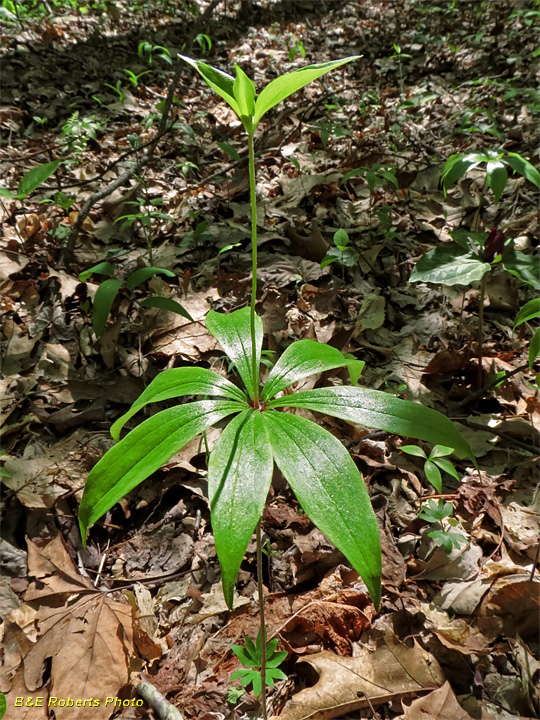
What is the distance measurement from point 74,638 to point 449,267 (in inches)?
79.6

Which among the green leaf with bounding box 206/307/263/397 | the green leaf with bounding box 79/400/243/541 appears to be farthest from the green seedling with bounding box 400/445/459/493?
the green leaf with bounding box 79/400/243/541

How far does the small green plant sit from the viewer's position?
1.56m

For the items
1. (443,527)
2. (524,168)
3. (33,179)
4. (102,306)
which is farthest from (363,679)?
(33,179)

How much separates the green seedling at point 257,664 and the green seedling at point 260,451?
0.09 ft

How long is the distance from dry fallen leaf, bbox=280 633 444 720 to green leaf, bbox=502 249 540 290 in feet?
4.71

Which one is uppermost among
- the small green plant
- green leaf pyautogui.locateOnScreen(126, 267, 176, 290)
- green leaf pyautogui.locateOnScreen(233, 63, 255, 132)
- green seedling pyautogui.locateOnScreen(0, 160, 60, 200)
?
green seedling pyautogui.locateOnScreen(0, 160, 60, 200)

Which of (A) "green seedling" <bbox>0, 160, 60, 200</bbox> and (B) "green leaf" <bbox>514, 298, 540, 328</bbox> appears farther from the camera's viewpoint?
(A) "green seedling" <bbox>0, 160, 60, 200</bbox>

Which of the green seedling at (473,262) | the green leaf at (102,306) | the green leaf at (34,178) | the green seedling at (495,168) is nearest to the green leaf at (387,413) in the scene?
the green seedling at (473,262)

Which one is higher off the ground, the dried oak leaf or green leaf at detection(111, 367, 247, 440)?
green leaf at detection(111, 367, 247, 440)

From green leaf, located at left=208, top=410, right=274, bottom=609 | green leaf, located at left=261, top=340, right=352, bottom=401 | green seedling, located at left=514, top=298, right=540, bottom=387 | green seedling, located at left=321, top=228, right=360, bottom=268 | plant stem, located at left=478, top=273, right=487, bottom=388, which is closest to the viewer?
green leaf, located at left=208, top=410, right=274, bottom=609

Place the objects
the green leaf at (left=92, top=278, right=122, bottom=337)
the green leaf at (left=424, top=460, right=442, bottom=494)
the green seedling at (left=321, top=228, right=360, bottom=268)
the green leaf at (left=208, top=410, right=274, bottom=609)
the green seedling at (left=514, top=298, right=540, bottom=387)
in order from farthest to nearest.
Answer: the green seedling at (left=321, top=228, right=360, bottom=268) < the green leaf at (left=92, top=278, right=122, bottom=337) < the green leaf at (left=424, top=460, right=442, bottom=494) < the green seedling at (left=514, top=298, right=540, bottom=387) < the green leaf at (left=208, top=410, right=274, bottom=609)

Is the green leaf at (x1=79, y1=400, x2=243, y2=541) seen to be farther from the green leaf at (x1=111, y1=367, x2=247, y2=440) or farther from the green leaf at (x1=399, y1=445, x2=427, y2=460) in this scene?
the green leaf at (x1=399, y1=445, x2=427, y2=460)

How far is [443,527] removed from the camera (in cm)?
167

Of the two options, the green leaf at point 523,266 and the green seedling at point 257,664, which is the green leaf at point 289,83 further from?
the green seedling at point 257,664
